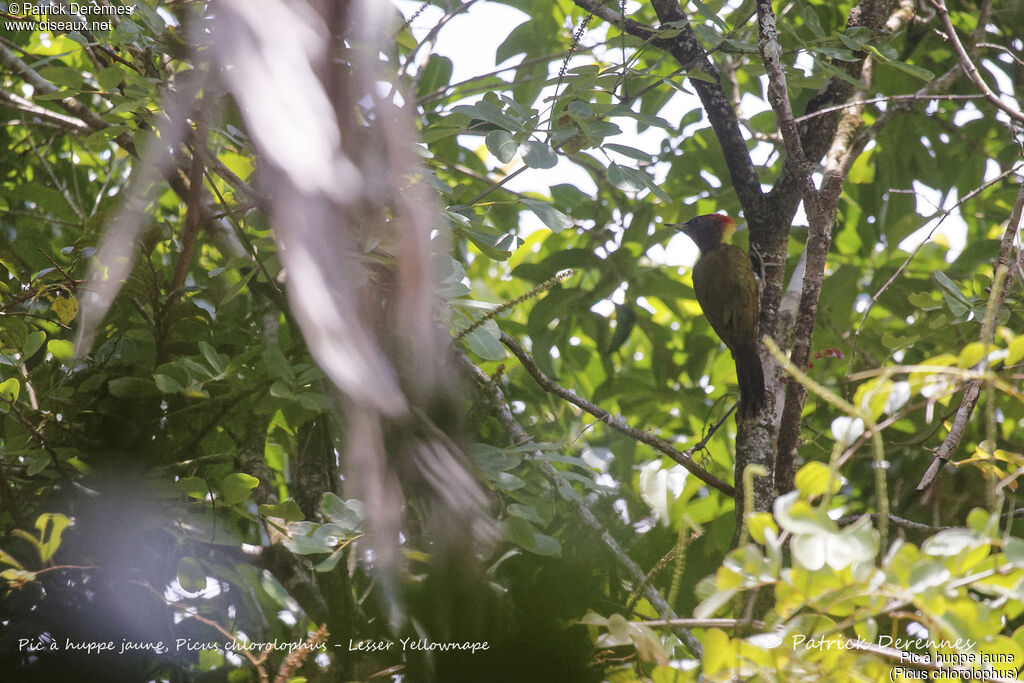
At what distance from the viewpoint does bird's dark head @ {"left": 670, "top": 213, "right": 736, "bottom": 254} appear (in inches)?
109

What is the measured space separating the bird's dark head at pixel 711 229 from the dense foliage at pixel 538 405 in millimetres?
229

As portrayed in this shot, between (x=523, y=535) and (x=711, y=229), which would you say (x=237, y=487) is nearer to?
(x=523, y=535)

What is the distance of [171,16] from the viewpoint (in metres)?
1.82

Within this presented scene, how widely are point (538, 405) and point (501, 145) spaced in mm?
778

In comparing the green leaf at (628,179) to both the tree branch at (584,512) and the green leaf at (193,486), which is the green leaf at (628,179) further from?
the green leaf at (193,486)

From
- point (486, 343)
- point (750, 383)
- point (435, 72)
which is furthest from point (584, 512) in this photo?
point (435, 72)

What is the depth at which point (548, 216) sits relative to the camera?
5.35ft

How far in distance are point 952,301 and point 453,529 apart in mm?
1067

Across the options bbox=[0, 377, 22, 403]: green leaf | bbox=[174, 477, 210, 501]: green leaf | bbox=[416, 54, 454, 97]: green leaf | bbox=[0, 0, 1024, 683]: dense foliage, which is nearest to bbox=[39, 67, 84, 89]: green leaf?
bbox=[0, 0, 1024, 683]: dense foliage

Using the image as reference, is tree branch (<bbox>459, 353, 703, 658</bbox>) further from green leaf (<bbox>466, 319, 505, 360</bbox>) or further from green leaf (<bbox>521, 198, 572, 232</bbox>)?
green leaf (<bbox>521, 198, 572, 232</bbox>)

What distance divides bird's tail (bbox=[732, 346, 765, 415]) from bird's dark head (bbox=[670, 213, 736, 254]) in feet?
2.56

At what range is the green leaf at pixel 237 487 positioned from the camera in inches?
61.0

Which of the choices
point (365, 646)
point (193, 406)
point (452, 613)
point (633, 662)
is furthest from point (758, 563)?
point (193, 406)

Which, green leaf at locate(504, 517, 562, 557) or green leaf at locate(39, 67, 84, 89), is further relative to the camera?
green leaf at locate(39, 67, 84, 89)
